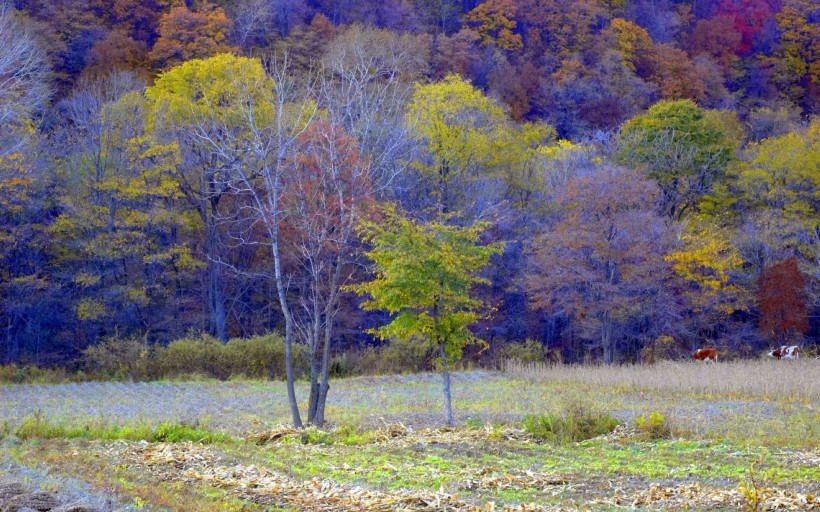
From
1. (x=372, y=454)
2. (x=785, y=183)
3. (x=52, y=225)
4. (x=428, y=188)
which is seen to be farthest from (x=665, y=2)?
(x=372, y=454)

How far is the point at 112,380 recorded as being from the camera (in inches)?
1241

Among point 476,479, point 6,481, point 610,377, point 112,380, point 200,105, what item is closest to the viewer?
point 6,481

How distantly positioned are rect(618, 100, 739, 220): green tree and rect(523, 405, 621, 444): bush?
30909 mm

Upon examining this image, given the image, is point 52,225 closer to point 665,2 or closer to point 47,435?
point 47,435

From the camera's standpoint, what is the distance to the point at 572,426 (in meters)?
14.7

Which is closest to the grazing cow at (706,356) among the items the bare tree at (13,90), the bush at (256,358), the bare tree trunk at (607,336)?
the bare tree trunk at (607,336)

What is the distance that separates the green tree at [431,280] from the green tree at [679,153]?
28297mm

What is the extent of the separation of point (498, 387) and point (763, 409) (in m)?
9.67

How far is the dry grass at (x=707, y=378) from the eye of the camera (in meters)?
22.4

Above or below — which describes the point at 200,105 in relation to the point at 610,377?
above

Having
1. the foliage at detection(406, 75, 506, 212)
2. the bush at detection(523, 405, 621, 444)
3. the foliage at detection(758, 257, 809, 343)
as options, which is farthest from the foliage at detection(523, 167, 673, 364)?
the bush at detection(523, 405, 621, 444)

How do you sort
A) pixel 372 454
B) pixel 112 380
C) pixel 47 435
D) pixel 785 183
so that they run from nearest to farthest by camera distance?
pixel 372 454 → pixel 47 435 → pixel 112 380 → pixel 785 183

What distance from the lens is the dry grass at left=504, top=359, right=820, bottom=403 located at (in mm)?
22359

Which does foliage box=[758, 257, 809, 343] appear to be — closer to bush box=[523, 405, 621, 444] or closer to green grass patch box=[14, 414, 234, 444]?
bush box=[523, 405, 621, 444]
